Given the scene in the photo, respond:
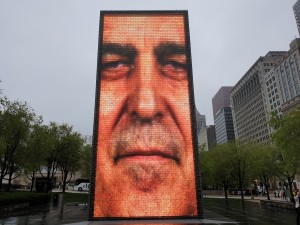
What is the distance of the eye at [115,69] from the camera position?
23922 mm

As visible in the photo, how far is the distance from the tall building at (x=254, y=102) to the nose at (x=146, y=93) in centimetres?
12945

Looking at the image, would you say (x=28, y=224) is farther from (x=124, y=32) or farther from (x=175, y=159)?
(x=124, y=32)

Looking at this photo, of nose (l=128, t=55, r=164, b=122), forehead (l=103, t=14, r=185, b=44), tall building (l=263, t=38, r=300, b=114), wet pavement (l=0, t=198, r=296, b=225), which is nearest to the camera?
wet pavement (l=0, t=198, r=296, b=225)

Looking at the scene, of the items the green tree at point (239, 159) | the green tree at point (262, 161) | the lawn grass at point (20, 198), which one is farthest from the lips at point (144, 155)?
the green tree at point (239, 159)

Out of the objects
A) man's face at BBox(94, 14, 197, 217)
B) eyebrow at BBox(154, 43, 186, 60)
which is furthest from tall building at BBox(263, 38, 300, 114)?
man's face at BBox(94, 14, 197, 217)

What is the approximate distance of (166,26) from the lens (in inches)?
1001

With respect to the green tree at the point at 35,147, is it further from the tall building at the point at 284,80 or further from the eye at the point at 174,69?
the tall building at the point at 284,80

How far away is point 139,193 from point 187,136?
6028 millimetres

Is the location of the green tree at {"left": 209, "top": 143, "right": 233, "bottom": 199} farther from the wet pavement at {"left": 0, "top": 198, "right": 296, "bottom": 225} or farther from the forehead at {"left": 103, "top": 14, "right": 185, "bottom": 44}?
the forehead at {"left": 103, "top": 14, "right": 185, "bottom": 44}

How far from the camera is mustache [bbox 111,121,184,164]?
21781mm

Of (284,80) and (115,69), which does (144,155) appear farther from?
(284,80)

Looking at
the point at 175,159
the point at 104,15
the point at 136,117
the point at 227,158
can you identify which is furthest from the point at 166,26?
the point at 227,158

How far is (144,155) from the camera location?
2170 cm

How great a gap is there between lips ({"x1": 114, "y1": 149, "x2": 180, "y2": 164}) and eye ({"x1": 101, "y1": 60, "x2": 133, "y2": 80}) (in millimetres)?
6676
